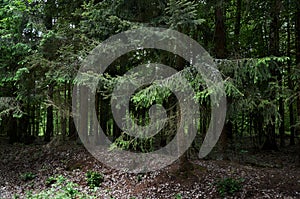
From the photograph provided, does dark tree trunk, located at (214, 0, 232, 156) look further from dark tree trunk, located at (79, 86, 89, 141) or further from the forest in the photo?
dark tree trunk, located at (79, 86, 89, 141)

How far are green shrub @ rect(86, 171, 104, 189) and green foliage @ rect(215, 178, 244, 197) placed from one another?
2.93 m

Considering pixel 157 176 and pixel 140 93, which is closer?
pixel 140 93

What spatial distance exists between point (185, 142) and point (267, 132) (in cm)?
565

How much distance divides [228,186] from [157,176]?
5.81 ft

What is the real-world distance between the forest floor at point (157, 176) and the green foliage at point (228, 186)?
6 centimetres

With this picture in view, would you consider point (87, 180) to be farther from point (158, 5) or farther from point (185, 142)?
point (158, 5)

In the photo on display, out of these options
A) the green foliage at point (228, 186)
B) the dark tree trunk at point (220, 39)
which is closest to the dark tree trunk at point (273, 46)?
the dark tree trunk at point (220, 39)

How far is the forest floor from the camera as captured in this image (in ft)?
19.5

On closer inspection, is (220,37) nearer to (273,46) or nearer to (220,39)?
(220,39)

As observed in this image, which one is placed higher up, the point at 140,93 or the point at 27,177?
the point at 140,93

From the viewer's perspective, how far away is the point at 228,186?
19.2 feet

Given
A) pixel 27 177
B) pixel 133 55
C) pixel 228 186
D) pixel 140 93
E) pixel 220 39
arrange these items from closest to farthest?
pixel 140 93 → pixel 228 186 → pixel 133 55 → pixel 220 39 → pixel 27 177

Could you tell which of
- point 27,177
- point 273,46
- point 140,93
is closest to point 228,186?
point 140,93

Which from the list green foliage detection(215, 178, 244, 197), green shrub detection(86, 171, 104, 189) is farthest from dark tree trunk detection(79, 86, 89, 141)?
green foliage detection(215, 178, 244, 197)
